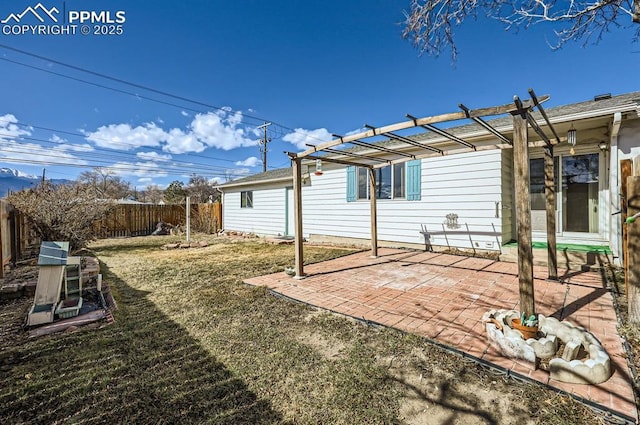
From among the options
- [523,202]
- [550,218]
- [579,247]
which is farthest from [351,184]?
[523,202]

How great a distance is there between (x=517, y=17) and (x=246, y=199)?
1168 cm

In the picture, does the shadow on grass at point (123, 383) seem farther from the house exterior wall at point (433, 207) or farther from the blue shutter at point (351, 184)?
the blue shutter at point (351, 184)

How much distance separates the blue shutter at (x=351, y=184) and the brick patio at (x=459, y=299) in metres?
3.15

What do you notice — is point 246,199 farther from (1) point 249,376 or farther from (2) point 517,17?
(1) point 249,376

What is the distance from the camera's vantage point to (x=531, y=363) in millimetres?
2082

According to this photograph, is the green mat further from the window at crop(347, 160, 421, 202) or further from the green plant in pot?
the green plant in pot

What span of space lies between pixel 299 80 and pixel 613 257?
1319cm

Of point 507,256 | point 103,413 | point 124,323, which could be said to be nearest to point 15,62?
point 124,323

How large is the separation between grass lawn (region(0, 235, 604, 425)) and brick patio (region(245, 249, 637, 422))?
231 mm

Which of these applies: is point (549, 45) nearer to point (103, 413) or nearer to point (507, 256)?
point (507, 256)

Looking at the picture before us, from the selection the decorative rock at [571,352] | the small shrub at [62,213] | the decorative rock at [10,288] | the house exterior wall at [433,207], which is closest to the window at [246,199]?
the house exterior wall at [433,207]

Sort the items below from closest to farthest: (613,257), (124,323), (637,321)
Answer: (637,321) < (124,323) < (613,257)

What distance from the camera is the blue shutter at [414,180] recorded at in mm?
7284

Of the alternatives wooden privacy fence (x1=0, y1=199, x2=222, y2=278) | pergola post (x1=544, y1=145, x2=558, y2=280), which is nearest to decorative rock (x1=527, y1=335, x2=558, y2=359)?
pergola post (x1=544, y1=145, x2=558, y2=280)
